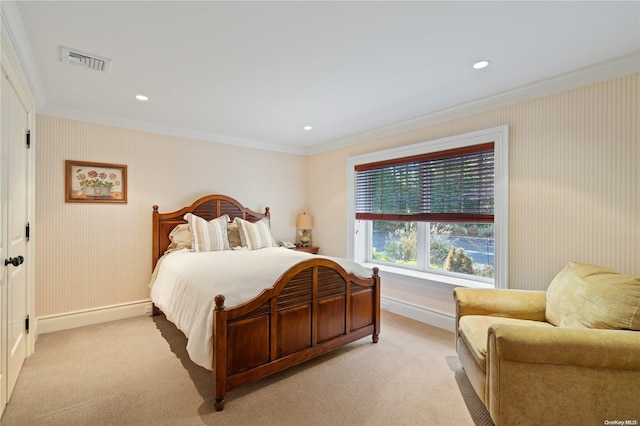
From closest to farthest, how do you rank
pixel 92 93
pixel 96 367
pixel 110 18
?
pixel 110 18
pixel 96 367
pixel 92 93

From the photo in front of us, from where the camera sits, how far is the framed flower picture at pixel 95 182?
321cm

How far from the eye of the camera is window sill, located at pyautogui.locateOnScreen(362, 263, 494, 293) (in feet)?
10.2

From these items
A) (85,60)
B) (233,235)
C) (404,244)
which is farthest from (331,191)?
(85,60)

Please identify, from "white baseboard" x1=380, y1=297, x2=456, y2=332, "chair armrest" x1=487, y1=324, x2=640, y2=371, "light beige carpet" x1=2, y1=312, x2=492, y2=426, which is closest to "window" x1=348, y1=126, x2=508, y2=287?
"white baseboard" x1=380, y1=297, x2=456, y2=332

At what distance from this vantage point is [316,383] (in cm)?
218

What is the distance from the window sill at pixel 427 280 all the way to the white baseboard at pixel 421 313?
272 millimetres

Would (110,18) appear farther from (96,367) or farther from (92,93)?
(96,367)

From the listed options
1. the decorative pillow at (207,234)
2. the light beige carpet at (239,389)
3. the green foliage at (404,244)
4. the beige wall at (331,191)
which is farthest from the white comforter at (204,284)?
the green foliage at (404,244)

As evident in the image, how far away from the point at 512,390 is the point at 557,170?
74.6 inches

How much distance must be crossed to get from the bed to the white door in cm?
99

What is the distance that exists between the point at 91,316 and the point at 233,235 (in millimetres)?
1787

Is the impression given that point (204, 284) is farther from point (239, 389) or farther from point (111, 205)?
point (111, 205)

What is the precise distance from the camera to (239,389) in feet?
6.92

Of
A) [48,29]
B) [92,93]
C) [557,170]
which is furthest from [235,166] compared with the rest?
[557,170]
